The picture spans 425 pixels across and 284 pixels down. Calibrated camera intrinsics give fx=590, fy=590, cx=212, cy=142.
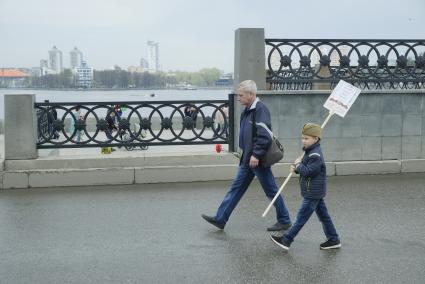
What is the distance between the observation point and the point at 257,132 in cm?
683

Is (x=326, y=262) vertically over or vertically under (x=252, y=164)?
under

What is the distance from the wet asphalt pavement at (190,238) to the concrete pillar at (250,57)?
83.0 inches

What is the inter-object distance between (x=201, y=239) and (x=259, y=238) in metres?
0.68

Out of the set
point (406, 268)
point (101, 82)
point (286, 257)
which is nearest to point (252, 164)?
point (286, 257)

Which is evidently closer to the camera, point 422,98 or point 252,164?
point 252,164

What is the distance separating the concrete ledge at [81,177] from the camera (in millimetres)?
9953

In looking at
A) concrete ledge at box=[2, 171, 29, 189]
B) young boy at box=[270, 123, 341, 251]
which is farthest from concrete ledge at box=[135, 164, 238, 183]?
young boy at box=[270, 123, 341, 251]

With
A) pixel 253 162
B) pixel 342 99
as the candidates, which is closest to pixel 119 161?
pixel 253 162

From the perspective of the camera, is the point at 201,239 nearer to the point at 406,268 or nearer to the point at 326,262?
the point at 326,262

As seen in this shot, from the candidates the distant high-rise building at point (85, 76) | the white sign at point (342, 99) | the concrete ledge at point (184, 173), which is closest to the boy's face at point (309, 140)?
the white sign at point (342, 99)

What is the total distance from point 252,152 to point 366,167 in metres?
4.83

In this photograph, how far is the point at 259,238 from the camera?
686cm

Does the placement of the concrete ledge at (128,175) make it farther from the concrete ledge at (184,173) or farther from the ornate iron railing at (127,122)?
the ornate iron railing at (127,122)

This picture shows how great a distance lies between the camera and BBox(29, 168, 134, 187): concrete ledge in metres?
9.95
